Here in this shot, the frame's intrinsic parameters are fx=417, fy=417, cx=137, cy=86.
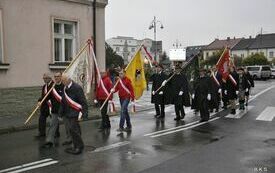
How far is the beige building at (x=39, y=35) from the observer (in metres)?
14.7

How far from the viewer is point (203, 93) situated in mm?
13977

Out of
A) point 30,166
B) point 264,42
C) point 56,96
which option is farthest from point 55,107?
point 264,42

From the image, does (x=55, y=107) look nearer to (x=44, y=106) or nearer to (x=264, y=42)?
(x=44, y=106)

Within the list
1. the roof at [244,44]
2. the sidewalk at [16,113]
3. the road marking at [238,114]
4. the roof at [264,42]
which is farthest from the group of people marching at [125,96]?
the roof at [244,44]

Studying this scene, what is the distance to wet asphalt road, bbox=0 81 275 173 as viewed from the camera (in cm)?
769

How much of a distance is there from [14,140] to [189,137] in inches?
177

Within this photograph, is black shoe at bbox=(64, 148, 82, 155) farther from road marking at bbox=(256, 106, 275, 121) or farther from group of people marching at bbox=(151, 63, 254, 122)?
road marking at bbox=(256, 106, 275, 121)

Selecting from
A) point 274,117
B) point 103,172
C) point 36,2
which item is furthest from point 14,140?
point 274,117

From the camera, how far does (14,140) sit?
1065cm

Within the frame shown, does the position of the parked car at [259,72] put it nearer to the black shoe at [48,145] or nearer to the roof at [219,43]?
the black shoe at [48,145]

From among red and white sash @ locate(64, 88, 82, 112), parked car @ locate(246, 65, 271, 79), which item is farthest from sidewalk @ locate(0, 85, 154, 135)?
parked car @ locate(246, 65, 271, 79)

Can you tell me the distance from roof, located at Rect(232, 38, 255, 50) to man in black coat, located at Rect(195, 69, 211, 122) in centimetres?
11031

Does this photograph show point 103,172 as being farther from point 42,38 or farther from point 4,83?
point 42,38

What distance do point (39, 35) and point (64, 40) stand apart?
1655mm
